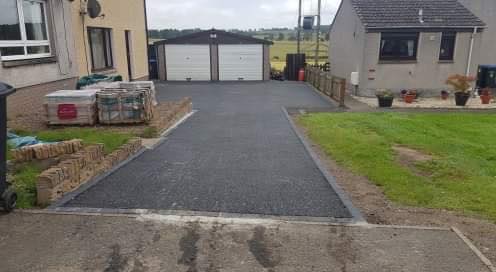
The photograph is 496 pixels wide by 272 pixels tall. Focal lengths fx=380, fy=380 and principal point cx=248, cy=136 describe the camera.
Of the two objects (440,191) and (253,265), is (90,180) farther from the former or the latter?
(440,191)

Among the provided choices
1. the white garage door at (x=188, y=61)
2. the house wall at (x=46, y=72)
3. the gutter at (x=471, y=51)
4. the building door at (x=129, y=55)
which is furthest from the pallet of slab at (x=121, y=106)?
the white garage door at (x=188, y=61)

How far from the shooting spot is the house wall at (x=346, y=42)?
1756cm

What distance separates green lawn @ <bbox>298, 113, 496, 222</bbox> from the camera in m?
5.27

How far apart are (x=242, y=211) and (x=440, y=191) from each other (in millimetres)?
3023

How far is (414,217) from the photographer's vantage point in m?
4.48

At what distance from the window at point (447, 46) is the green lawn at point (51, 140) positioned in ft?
50.0

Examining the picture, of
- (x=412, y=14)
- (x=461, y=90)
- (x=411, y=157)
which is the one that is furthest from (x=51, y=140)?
(x=412, y=14)

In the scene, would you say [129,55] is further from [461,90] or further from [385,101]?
[461,90]

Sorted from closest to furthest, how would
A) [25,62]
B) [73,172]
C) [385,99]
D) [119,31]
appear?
[73,172], [25,62], [385,99], [119,31]

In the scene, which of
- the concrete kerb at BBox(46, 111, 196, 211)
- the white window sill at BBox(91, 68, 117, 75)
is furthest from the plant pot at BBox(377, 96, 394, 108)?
the white window sill at BBox(91, 68, 117, 75)

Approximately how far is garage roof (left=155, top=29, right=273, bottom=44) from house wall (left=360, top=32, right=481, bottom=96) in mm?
9282

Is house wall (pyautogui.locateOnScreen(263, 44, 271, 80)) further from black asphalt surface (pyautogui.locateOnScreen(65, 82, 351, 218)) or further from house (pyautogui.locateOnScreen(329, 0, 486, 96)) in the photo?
black asphalt surface (pyautogui.locateOnScreen(65, 82, 351, 218))

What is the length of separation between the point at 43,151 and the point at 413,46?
16282mm

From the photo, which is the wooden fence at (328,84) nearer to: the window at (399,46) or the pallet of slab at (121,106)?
the window at (399,46)
